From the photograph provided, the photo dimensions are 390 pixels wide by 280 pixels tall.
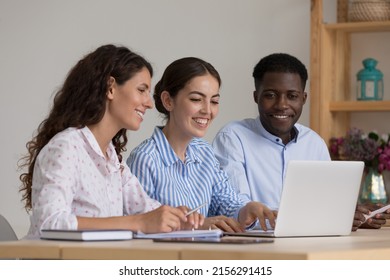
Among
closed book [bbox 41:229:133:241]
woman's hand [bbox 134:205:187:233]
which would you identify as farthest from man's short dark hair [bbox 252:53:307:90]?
closed book [bbox 41:229:133:241]

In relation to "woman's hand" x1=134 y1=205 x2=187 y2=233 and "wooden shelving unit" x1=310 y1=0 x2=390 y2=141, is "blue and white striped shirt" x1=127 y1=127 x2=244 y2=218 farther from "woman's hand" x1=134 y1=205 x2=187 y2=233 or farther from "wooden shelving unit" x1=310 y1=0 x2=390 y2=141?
"wooden shelving unit" x1=310 y1=0 x2=390 y2=141

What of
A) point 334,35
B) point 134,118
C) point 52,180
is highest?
point 334,35

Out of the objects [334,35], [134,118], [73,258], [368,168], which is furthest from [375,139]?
[73,258]

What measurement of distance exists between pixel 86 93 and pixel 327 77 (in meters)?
2.29

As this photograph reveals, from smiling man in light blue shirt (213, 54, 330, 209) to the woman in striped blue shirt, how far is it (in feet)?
1.22

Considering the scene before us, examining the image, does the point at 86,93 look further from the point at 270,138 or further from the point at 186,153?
the point at 270,138

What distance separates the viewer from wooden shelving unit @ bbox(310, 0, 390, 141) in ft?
14.8

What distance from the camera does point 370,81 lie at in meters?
4.59

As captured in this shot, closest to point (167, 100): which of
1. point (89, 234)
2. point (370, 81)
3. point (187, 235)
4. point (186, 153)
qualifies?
point (186, 153)

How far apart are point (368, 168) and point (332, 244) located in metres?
2.54

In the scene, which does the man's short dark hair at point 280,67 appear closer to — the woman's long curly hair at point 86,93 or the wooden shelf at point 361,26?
the wooden shelf at point 361,26

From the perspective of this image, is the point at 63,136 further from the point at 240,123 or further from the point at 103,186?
the point at 240,123

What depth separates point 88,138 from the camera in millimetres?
2453

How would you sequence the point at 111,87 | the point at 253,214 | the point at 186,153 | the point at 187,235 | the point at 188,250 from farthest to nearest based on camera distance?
the point at 186,153 → the point at 253,214 → the point at 111,87 → the point at 187,235 → the point at 188,250
